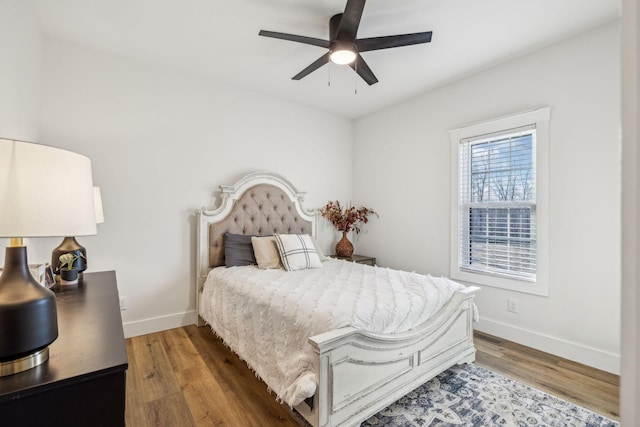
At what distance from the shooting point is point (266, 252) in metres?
3.17

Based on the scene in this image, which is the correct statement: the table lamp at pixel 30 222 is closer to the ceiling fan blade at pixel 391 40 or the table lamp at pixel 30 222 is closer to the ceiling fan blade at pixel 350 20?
the ceiling fan blade at pixel 350 20

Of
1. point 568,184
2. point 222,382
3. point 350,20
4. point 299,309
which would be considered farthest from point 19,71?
point 568,184

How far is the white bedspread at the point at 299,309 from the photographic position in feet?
5.65

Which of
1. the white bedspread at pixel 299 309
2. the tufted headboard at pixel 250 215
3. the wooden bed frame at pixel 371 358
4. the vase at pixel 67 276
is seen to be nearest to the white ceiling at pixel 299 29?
the tufted headboard at pixel 250 215

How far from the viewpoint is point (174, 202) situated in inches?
125

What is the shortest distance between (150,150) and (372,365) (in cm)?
276

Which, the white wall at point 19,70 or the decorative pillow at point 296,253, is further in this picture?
the decorative pillow at point 296,253

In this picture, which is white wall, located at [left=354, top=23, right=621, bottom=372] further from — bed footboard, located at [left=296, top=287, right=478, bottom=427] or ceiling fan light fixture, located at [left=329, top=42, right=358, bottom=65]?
ceiling fan light fixture, located at [left=329, top=42, right=358, bottom=65]

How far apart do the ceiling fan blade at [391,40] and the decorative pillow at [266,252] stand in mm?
1993

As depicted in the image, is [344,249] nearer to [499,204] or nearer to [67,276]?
[499,204]

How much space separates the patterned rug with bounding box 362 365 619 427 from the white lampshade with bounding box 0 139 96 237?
1.82 m

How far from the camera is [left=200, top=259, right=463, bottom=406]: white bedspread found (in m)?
1.72

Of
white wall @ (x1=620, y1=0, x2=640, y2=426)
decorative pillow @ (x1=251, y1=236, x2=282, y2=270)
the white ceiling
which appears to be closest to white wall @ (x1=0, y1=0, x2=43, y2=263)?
the white ceiling

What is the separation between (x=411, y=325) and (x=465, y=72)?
8.47 ft
